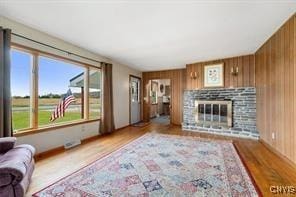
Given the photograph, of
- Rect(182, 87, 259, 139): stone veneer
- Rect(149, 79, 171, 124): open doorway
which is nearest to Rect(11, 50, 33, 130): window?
Rect(182, 87, 259, 139): stone veneer

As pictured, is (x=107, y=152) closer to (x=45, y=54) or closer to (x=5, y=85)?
(x=5, y=85)

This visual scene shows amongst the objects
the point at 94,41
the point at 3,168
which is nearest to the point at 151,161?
the point at 3,168

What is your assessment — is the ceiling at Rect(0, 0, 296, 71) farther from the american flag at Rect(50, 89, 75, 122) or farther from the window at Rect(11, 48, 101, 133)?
the american flag at Rect(50, 89, 75, 122)

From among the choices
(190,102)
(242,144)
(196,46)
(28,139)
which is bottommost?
(242,144)

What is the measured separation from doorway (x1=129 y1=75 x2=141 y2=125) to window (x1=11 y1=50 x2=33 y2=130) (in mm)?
3939

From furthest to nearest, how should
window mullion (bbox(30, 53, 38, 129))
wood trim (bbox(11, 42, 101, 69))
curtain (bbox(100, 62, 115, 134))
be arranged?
curtain (bbox(100, 62, 115, 134)), window mullion (bbox(30, 53, 38, 129)), wood trim (bbox(11, 42, 101, 69))

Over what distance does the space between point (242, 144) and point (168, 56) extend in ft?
10.3

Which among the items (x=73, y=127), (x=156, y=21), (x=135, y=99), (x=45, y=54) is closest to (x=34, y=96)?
(x=45, y=54)

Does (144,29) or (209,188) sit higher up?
(144,29)

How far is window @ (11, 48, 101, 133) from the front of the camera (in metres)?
3.08

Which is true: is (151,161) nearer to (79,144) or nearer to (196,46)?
(79,144)

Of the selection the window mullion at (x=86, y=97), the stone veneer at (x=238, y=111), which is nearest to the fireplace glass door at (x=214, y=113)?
the stone veneer at (x=238, y=111)

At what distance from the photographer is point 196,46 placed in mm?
4078

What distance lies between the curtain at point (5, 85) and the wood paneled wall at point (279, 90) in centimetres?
458
